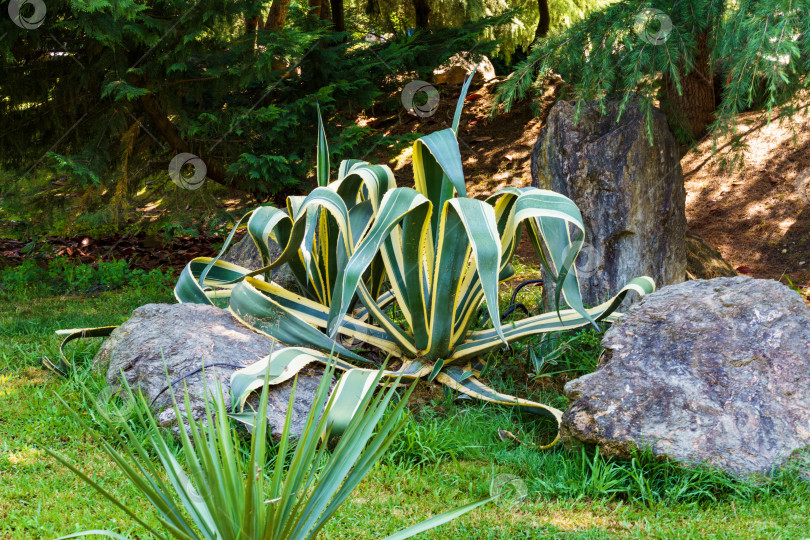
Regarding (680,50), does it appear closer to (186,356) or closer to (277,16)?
(186,356)

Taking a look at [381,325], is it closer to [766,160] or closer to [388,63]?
[388,63]

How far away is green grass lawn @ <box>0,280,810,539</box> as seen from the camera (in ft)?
7.16

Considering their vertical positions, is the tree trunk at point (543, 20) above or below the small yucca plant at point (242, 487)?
above

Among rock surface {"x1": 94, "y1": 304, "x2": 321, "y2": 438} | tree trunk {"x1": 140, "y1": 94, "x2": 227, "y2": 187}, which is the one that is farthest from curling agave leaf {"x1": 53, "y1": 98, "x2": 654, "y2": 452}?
tree trunk {"x1": 140, "y1": 94, "x2": 227, "y2": 187}

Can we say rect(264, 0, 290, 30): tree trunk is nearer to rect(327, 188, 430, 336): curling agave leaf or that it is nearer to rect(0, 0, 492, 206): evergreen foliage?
rect(0, 0, 492, 206): evergreen foliage

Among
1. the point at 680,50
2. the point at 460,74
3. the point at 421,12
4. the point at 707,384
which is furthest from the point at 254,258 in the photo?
the point at 460,74

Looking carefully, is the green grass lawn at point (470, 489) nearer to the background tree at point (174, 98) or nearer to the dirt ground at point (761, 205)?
the background tree at point (174, 98)

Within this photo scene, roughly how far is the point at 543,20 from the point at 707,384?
7104mm

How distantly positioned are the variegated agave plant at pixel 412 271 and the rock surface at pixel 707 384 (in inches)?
10.6

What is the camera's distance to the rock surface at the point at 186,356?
111 inches

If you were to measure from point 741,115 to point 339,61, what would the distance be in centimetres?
422

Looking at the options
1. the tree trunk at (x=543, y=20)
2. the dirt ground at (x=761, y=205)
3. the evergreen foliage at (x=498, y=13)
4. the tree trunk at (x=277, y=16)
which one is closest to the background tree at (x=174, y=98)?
the tree trunk at (x=277, y=16)

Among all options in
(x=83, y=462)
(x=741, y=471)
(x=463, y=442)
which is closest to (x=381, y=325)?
(x=463, y=442)

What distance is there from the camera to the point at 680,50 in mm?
3734
